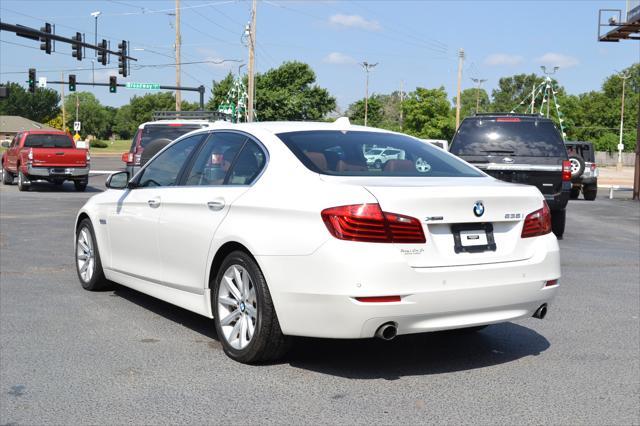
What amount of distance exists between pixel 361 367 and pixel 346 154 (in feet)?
4.79

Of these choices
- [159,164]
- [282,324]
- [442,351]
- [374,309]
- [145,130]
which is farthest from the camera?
[145,130]

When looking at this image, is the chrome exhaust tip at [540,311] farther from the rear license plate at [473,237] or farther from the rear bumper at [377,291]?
the rear license plate at [473,237]

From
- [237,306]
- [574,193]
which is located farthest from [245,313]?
[574,193]

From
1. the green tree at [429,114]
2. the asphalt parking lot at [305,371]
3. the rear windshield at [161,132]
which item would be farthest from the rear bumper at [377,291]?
the green tree at [429,114]

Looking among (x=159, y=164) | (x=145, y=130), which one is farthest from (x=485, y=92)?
(x=159, y=164)

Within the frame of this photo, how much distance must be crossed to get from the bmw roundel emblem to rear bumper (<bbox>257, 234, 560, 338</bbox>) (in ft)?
1.09

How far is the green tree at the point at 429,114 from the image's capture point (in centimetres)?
8800

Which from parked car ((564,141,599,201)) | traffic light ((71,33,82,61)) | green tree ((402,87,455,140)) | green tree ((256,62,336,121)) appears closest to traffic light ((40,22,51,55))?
traffic light ((71,33,82,61))

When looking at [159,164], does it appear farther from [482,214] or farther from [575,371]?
[575,371]

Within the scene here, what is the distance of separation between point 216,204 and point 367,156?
1115 millimetres

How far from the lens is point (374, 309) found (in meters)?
4.63

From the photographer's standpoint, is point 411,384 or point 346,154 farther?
point 346,154

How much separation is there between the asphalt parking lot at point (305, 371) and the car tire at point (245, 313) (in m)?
0.13

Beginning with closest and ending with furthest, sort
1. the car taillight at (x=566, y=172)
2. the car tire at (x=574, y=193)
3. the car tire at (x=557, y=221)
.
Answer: the car taillight at (x=566, y=172), the car tire at (x=557, y=221), the car tire at (x=574, y=193)
